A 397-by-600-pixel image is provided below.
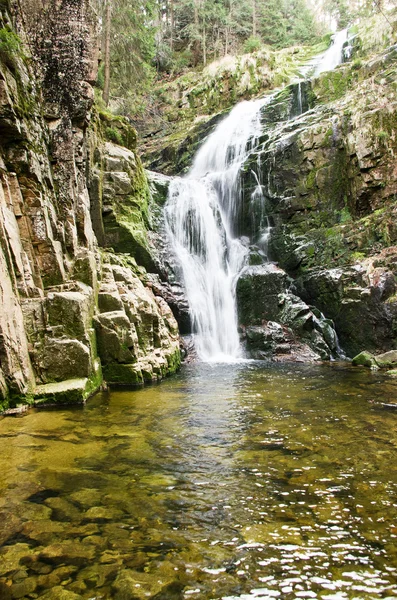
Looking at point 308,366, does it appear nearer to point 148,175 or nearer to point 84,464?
point 84,464

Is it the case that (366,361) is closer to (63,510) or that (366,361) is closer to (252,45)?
(63,510)

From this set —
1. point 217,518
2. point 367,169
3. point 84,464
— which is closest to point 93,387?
point 84,464

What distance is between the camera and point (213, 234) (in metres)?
16.4

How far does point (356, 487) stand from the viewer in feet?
12.1

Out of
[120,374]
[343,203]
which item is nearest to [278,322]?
[343,203]

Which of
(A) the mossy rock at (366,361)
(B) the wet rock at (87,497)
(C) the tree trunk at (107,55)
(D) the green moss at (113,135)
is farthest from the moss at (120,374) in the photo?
(C) the tree trunk at (107,55)

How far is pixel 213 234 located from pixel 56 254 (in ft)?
29.5

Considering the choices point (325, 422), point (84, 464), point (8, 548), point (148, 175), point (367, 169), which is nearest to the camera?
point (8, 548)

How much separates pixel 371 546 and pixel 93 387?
5.75 meters

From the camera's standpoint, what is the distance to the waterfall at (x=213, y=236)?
45.9 ft

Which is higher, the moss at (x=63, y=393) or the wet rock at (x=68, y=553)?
the moss at (x=63, y=393)

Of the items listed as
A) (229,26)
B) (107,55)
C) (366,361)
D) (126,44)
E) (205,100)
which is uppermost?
(229,26)

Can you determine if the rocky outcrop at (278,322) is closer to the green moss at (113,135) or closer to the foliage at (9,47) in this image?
the green moss at (113,135)

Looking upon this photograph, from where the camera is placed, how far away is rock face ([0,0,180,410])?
7.02 metres
